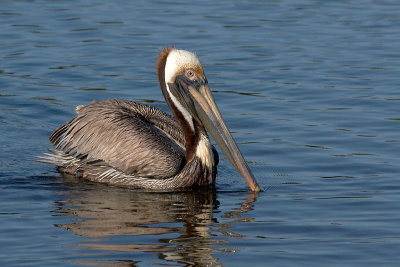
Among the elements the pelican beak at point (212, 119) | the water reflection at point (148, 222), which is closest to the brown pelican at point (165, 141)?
the pelican beak at point (212, 119)

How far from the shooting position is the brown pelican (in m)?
7.96

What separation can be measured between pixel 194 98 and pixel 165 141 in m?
0.50

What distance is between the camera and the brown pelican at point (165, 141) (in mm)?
7965

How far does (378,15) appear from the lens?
13.9m

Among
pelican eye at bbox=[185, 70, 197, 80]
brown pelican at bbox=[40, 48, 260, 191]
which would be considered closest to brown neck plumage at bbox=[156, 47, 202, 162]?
brown pelican at bbox=[40, 48, 260, 191]

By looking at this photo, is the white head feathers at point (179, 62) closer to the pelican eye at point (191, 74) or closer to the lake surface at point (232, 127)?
the pelican eye at point (191, 74)

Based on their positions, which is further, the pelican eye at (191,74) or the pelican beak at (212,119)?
the pelican eye at (191,74)

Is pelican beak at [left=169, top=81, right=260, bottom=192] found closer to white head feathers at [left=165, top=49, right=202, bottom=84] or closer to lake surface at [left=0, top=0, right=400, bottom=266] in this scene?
white head feathers at [left=165, top=49, right=202, bottom=84]

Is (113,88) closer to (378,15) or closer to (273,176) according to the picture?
(273,176)

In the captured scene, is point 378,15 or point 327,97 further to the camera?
point 378,15

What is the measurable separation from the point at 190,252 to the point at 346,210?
153cm

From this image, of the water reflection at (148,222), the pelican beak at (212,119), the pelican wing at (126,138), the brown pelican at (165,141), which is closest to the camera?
the water reflection at (148,222)

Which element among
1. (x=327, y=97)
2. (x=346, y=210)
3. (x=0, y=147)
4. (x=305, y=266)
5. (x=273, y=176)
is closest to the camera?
(x=305, y=266)

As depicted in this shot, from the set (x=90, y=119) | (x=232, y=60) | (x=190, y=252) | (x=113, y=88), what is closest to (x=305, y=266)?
(x=190, y=252)
